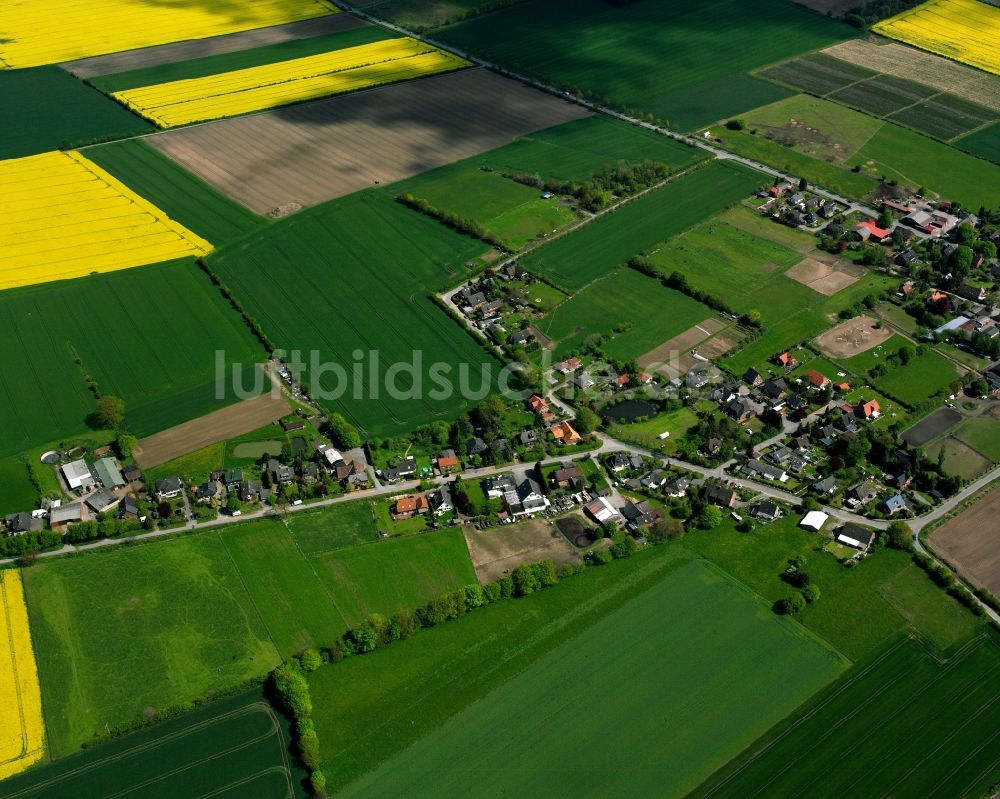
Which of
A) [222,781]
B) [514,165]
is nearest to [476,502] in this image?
[222,781]

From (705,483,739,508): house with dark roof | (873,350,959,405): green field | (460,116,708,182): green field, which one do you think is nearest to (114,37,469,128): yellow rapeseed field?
(460,116,708,182): green field

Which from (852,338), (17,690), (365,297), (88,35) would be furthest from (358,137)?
(17,690)

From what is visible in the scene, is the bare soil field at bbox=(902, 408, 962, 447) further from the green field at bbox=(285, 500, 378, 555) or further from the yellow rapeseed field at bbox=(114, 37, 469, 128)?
the yellow rapeseed field at bbox=(114, 37, 469, 128)

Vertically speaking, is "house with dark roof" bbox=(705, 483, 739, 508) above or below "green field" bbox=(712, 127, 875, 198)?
below

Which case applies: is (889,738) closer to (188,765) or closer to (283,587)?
(283,587)

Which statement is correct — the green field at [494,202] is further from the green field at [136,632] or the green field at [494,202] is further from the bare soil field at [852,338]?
the green field at [136,632]

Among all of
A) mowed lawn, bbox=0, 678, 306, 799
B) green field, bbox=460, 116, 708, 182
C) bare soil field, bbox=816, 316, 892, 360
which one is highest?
green field, bbox=460, 116, 708, 182

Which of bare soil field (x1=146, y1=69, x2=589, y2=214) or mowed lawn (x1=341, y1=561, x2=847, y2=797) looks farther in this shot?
bare soil field (x1=146, y1=69, x2=589, y2=214)
